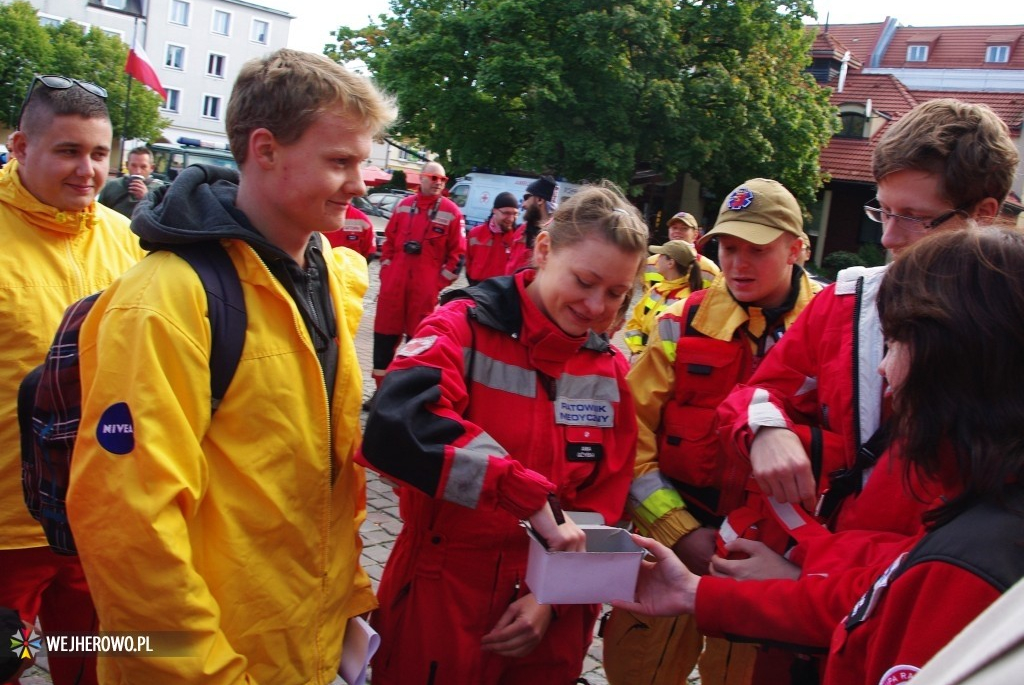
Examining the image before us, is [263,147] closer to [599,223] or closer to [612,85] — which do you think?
[599,223]

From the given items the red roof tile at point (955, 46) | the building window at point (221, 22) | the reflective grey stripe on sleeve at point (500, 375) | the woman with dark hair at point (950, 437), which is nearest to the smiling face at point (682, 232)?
the reflective grey stripe on sleeve at point (500, 375)

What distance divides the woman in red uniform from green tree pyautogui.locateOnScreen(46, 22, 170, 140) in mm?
43925

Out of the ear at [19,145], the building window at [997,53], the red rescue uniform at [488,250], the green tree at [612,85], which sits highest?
the building window at [997,53]

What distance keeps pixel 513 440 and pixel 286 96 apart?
3.55 feet

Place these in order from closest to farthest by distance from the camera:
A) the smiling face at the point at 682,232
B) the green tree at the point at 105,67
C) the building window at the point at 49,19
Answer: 1. the smiling face at the point at 682,232
2. the green tree at the point at 105,67
3. the building window at the point at 49,19

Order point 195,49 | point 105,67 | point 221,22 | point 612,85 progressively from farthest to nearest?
point 221,22 < point 195,49 < point 105,67 < point 612,85

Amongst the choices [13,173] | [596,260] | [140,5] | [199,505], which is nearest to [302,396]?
[199,505]

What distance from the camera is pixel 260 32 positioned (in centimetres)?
6325

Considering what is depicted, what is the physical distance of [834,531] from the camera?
2.29m

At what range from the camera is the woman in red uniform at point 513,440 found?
2.37m

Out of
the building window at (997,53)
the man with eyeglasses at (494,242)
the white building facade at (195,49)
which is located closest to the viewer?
the man with eyeglasses at (494,242)

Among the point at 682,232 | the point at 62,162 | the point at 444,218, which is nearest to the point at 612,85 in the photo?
the point at 682,232

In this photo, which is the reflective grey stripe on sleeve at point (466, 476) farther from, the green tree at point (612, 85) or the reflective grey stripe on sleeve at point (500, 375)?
the green tree at point (612, 85)

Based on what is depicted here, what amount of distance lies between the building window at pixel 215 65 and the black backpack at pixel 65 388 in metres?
64.0
